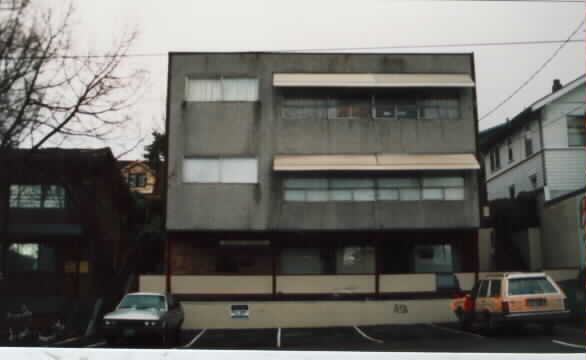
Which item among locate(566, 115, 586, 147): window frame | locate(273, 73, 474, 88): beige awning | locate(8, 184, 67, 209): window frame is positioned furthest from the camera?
locate(273, 73, 474, 88): beige awning

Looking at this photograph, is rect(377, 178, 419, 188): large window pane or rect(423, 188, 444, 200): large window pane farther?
rect(423, 188, 444, 200): large window pane

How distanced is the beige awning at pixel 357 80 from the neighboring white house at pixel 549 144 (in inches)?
217

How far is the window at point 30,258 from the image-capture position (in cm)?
916

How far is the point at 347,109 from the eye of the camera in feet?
53.7

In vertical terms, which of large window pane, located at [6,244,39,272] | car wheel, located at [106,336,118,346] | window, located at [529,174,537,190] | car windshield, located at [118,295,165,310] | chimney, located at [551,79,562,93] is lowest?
car wheel, located at [106,336,118,346]

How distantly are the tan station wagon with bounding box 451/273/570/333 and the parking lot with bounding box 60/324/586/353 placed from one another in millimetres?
325

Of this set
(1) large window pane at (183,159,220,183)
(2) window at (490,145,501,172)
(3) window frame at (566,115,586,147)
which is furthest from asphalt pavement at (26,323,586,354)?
(1) large window pane at (183,159,220,183)

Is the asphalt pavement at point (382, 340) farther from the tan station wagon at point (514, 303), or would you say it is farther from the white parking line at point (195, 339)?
the tan station wagon at point (514, 303)

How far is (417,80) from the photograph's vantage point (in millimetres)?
15562

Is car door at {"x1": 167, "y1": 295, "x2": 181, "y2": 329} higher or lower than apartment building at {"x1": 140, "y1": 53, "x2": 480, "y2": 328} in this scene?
lower

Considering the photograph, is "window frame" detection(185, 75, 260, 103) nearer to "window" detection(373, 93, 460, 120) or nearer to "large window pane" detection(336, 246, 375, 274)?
"window" detection(373, 93, 460, 120)

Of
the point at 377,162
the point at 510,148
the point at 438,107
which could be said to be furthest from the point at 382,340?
the point at 438,107

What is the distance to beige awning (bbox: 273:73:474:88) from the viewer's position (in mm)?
15031

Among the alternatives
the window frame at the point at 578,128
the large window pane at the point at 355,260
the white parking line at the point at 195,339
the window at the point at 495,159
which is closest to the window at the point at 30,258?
the white parking line at the point at 195,339
